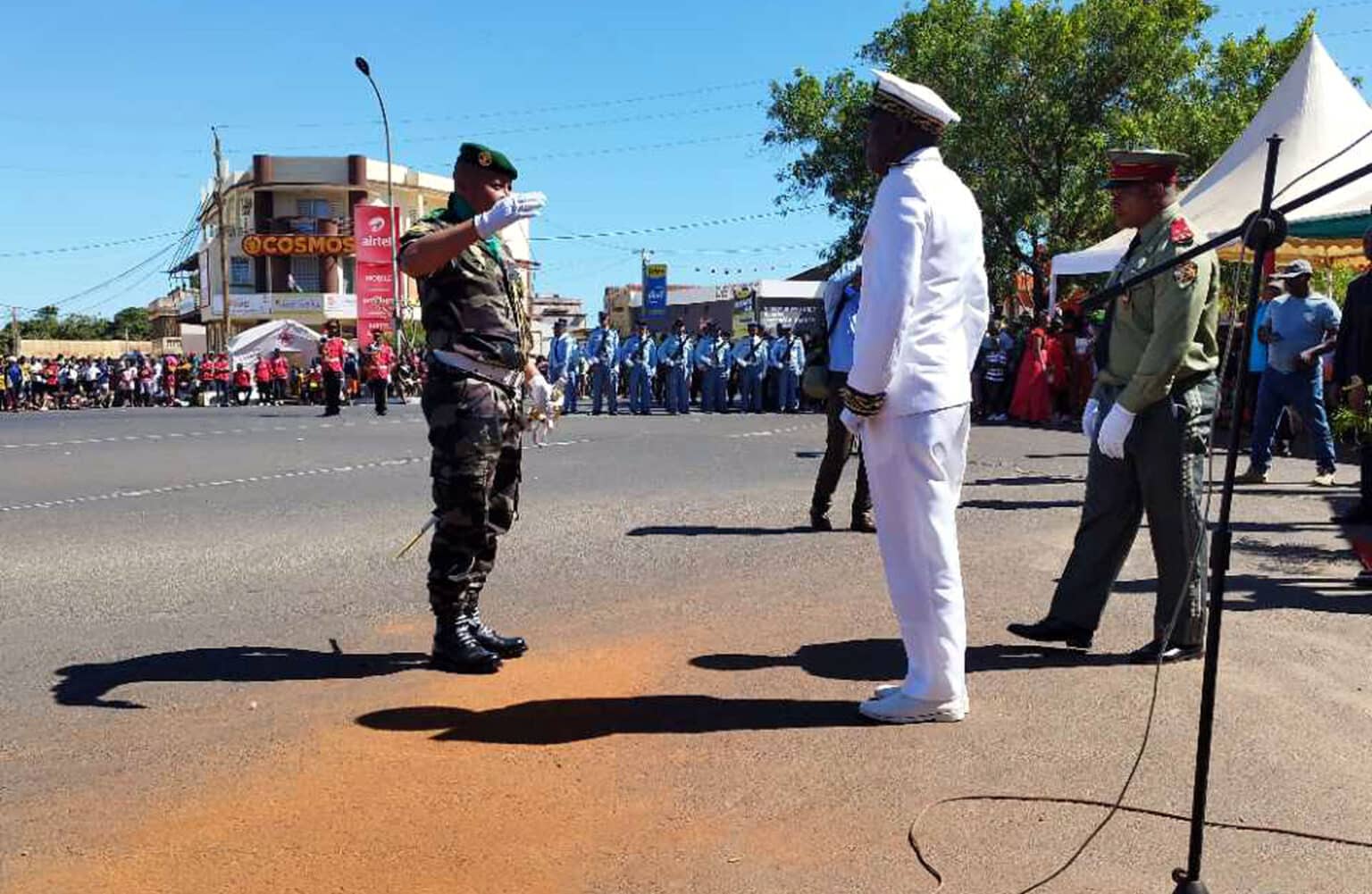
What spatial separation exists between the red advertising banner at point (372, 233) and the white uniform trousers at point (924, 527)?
35.5 meters

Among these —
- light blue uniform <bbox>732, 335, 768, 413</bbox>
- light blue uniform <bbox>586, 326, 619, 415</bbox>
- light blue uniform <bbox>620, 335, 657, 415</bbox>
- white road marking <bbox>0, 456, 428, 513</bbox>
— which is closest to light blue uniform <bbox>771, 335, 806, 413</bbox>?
light blue uniform <bbox>732, 335, 768, 413</bbox>

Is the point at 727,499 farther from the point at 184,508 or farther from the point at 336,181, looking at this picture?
the point at 336,181

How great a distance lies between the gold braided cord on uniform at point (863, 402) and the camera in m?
4.08

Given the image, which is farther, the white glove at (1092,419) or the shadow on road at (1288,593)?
the shadow on road at (1288,593)

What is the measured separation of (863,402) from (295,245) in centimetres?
6931

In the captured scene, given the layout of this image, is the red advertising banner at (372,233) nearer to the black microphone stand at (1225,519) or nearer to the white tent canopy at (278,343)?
the white tent canopy at (278,343)

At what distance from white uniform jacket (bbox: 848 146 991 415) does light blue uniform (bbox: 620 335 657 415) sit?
2319cm

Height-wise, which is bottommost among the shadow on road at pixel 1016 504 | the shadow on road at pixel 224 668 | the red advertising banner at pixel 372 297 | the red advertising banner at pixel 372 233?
the shadow on road at pixel 224 668

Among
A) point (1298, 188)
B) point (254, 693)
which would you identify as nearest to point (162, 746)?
point (254, 693)

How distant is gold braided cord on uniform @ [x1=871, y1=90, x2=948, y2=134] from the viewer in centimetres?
419

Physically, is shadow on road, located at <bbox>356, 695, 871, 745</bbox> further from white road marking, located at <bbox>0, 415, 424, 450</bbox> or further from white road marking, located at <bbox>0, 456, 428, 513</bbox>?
white road marking, located at <bbox>0, 415, 424, 450</bbox>

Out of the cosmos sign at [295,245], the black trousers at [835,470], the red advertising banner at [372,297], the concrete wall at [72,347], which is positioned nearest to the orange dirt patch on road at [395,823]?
the black trousers at [835,470]

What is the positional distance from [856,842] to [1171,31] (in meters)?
32.0

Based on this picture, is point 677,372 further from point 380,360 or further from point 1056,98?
point 1056,98
